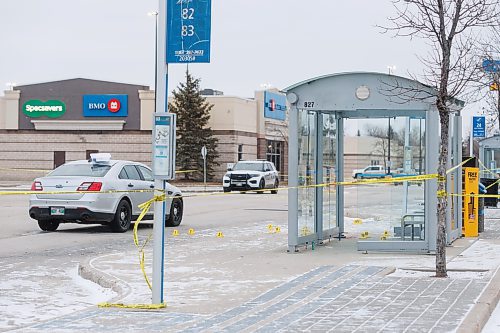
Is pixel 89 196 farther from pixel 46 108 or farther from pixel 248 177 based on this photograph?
pixel 46 108

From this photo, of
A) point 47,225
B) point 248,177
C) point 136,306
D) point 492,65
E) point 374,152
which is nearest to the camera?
point 136,306

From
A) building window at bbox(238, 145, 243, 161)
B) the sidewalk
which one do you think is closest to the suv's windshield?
the sidewalk

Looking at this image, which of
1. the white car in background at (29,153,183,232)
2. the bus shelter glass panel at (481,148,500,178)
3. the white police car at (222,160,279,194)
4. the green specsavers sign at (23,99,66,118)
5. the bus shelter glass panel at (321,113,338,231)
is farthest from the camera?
the green specsavers sign at (23,99,66,118)

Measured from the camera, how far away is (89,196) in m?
17.6

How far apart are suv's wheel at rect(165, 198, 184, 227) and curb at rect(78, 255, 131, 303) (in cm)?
780

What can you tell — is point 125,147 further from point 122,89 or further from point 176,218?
point 176,218

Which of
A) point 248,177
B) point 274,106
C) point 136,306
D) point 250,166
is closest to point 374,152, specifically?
point 136,306

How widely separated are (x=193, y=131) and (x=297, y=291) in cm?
Answer: 4726

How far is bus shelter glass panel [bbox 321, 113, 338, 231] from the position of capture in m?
16.1

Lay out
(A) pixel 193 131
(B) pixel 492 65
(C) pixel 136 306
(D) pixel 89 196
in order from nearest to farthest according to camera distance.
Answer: (C) pixel 136 306 → (D) pixel 89 196 → (B) pixel 492 65 → (A) pixel 193 131

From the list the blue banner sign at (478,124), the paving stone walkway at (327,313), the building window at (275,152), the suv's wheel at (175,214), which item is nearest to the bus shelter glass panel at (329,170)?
the suv's wheel at (175,214)

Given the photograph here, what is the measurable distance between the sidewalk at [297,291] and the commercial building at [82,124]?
42532 mm

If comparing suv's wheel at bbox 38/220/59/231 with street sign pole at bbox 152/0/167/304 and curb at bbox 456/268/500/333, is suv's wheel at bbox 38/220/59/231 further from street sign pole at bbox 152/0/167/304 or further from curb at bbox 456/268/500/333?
curb at bbox 456/268/500/333

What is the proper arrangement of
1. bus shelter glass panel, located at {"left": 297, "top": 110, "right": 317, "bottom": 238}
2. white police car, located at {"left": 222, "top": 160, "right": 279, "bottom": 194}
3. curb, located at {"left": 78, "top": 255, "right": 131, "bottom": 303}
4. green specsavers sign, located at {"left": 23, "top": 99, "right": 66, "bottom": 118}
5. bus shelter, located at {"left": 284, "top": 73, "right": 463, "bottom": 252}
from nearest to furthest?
curb, located at {"left": 78, "top": 255, "right": 131, "bottom": 303} → bus shelter, located at {"left": 284, "top": 73, "right": 463, "bottom": 252} → bus shelter glass panel, located at {"left": 297, "top": 110, "right": 317, "bottom": 238} → white police car, located at {"left": 222, "top": 160, "right": 279, "bottom": 194} → green specsavers sign, located at {"left": 23, "top": 99, "right": 66, "bottom": 118}
